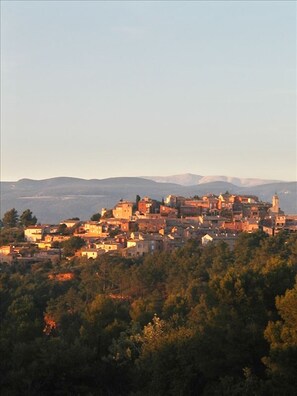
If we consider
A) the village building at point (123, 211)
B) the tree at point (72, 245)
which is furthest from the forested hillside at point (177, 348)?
the village building at point (123, 211)

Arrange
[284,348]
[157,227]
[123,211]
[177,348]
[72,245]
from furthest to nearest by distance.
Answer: [123,211]
[157,227]
[72,245]
[177,348]
[284,348]

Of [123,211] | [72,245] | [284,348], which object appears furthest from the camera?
[123,211]

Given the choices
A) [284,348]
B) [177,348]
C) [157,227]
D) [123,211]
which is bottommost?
[177,348]

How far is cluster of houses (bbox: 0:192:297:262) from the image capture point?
43.5m

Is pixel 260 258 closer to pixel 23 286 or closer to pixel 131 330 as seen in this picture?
pixel 23 286

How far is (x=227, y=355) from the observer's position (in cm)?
1609

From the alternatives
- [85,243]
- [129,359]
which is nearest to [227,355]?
[129,359]

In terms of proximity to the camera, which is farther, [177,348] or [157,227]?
[157,227]

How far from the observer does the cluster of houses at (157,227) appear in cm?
4350

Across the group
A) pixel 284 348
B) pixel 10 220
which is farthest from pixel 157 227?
pixel 284 348

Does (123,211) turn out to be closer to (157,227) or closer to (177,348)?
(157,227)

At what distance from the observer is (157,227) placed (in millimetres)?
48062

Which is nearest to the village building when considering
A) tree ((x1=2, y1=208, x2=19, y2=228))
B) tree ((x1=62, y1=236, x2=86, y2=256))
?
tree ((x1=2, y1=208, x2=19, y2=228))

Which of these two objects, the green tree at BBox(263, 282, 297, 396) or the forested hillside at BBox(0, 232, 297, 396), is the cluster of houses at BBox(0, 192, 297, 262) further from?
the green tree at BBox(263, 282, 297, 396)
